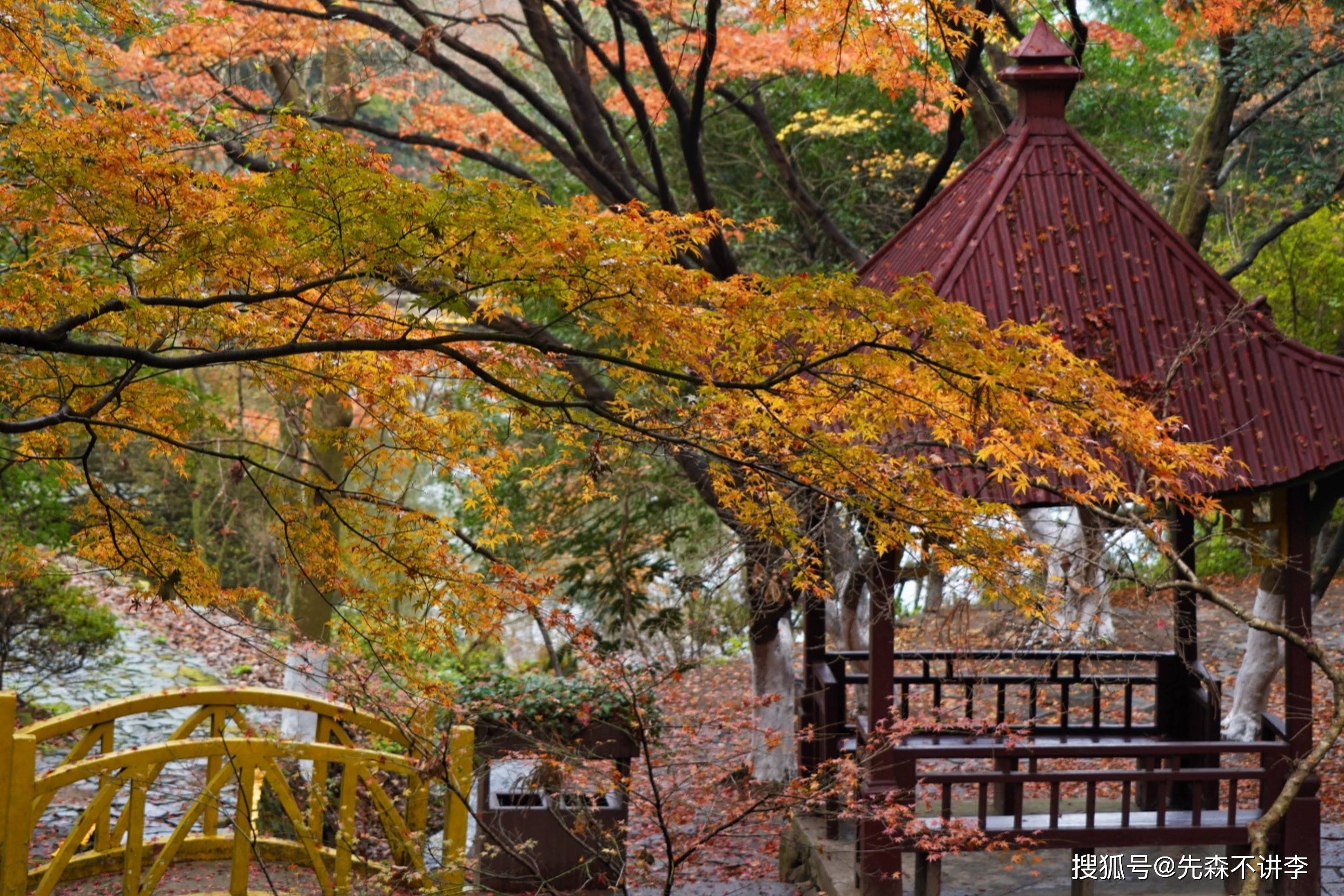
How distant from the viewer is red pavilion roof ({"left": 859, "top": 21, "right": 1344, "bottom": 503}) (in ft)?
21.2

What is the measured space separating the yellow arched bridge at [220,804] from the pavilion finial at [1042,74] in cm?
483

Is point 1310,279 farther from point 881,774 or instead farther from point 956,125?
point 881,774

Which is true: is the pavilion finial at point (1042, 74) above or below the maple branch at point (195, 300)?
above

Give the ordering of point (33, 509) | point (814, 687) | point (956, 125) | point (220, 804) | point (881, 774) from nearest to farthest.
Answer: point (220, 804)
point (881, 774)
point (814, 687)
point (956, 125)
point (33, 509)

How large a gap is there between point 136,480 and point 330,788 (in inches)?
272

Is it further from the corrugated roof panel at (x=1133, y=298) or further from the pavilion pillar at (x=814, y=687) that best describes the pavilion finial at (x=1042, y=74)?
the pavilion pillar at (x=814, y=687)

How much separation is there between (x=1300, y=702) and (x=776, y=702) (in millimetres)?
4083

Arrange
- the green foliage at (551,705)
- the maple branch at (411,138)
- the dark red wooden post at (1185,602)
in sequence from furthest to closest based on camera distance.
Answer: the maple branch at (411,138), the dark red wooden post at (1185,602), the green foliage at (551,705)

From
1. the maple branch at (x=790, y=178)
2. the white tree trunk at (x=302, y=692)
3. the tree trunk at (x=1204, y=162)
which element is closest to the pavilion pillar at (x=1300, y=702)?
Answer: the tree trunk at (x=1204, y=162)

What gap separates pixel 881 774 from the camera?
6305 mm

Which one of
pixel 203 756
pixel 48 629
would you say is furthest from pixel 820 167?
pixel 203 756

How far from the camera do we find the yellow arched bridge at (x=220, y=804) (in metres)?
4.84

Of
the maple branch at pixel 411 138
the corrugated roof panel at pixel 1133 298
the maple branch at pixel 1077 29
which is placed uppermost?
the maple branch at pixel 1077 29

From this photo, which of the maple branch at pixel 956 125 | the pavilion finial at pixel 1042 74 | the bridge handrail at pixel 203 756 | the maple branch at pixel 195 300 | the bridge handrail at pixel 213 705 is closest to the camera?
the maple branch at pixel 195 300
